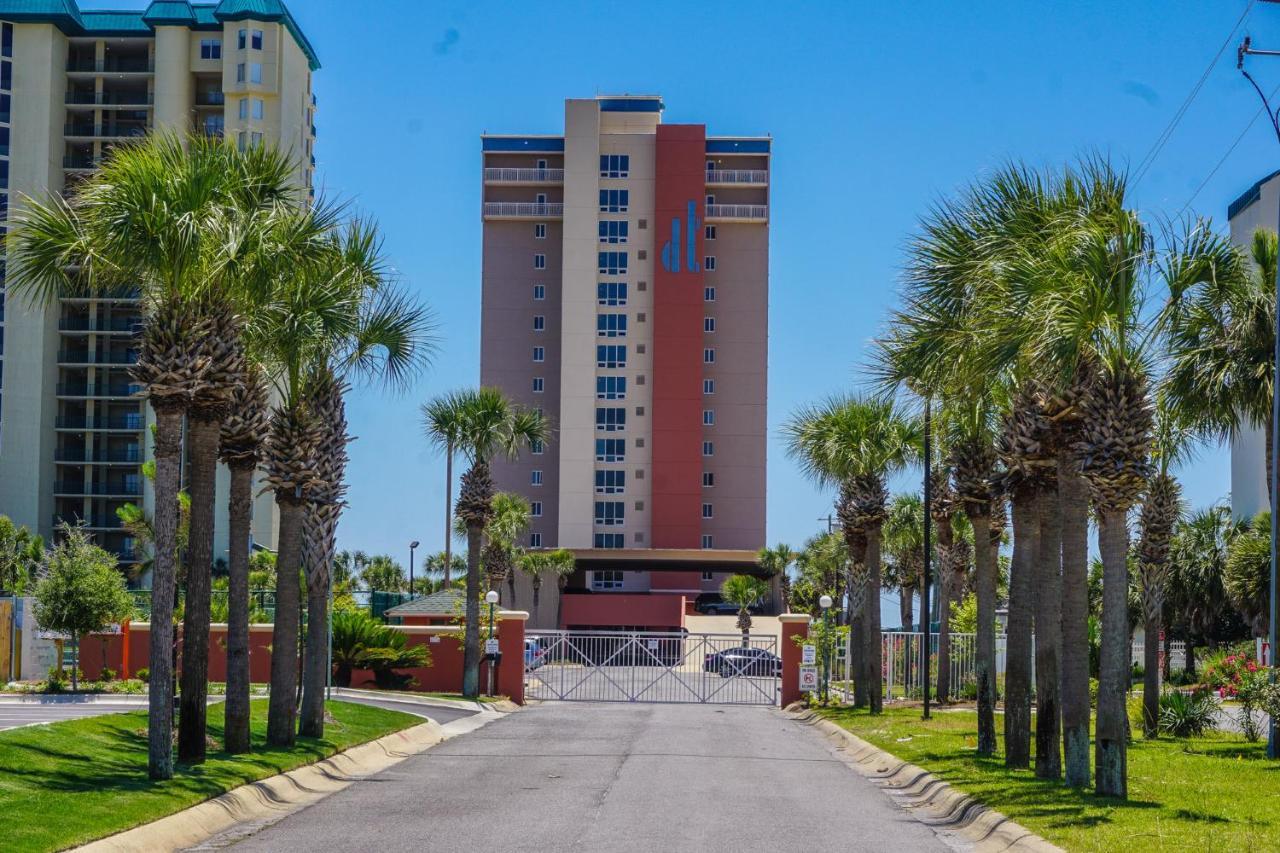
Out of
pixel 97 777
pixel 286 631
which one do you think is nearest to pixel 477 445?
pixel 286 631

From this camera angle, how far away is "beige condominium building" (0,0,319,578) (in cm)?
9475

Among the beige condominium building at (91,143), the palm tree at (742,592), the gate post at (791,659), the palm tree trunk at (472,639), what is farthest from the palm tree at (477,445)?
the beige condominium building at (91,143)

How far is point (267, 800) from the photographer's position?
1705cm

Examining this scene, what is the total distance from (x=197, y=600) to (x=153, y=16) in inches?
3528

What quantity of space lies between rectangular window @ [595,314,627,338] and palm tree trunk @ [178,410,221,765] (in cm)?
8655

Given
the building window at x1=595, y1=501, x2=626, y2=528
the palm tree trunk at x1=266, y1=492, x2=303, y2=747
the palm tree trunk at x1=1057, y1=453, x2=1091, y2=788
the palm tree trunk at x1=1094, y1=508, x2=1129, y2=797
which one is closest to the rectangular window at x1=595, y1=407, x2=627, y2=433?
the building window at x1=595, y1=501, x2=626, y2=528

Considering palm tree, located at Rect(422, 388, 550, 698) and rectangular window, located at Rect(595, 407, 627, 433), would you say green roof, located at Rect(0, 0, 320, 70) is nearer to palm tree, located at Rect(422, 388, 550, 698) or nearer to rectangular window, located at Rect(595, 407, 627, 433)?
rectangular window, located at Rect(595, 407, 627, 433)

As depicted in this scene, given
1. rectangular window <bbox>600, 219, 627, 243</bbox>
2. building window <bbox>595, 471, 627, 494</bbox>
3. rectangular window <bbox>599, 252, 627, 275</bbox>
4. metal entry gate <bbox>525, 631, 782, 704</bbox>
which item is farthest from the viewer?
rectangular window <bbox>600, 219, 627, 243</bbox>

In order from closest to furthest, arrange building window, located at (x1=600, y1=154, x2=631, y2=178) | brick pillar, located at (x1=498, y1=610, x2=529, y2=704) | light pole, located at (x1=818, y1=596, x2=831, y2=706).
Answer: light pole, located at (x1=818, y1=596, x2=831, y2=706) → brick pillar, located at (x1=498, y1=610, x2=529, y2=704) → building window, located at (x1=600, y1=154, x2=631, y2=178)

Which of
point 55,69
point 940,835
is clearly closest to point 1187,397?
point 940,835

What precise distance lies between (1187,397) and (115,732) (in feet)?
→ 60.4

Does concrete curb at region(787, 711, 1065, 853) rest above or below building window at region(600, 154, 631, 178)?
below

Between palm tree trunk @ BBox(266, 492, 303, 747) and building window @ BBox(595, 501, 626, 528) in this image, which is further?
building window @ BBox(595, 501, 626, 528)

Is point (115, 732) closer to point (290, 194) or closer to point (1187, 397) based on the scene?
point (290, 194)
